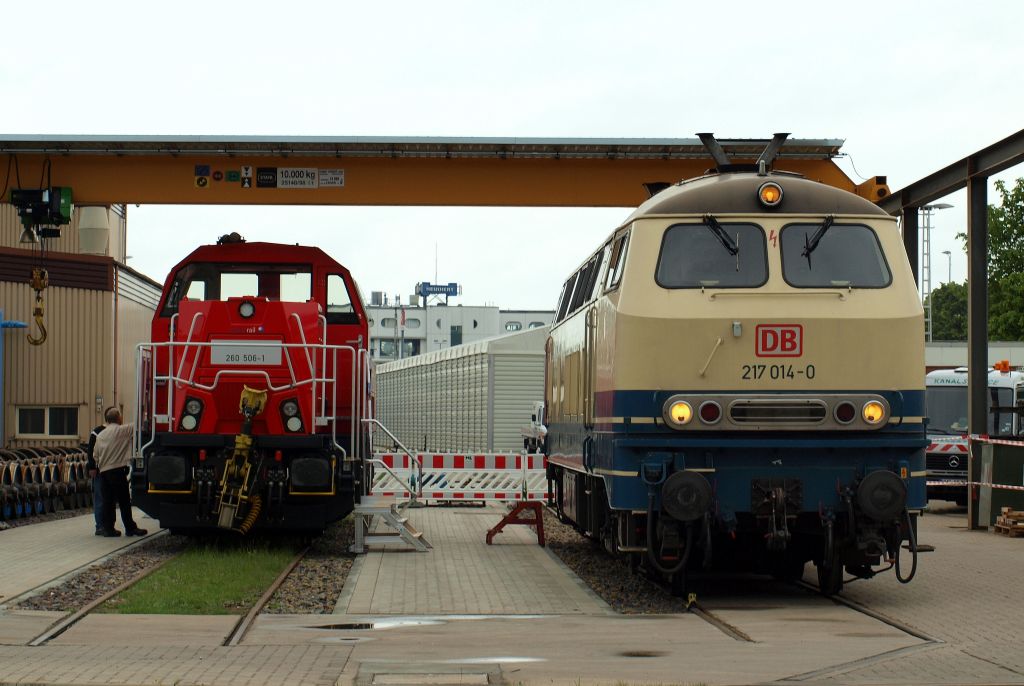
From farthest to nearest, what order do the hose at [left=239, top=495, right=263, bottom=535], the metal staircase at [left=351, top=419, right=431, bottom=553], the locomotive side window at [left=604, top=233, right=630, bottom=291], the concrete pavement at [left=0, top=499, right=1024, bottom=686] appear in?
the metal staircase at [left=351, top=419, right=431, bottom=553] < the hose at [left=239, top=495, right=263, bottom=535] < the locomotive side window at [left=604, top=233, right=630, bottom=291] < the concrete pavement at [left=0, top=499, right=1024, bottom=686]

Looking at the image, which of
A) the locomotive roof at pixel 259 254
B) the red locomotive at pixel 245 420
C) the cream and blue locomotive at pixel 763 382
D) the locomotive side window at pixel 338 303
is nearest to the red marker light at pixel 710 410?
the cream and blue locomotive at pixel 763 382

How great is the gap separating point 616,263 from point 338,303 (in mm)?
5405

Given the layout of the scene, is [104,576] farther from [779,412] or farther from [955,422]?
[955,422]

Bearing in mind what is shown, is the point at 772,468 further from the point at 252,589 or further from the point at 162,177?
the point at 162,177

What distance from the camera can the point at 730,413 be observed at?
9.96 m

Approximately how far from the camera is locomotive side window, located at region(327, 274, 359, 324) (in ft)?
50.8

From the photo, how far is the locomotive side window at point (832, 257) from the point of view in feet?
33.9

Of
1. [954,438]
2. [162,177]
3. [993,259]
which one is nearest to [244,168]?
[162,177]

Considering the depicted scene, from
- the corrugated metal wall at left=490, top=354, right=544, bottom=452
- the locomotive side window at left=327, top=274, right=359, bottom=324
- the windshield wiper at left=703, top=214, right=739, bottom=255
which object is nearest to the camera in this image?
the windshield wiper at left=703, top=214, right=739, bottom=255

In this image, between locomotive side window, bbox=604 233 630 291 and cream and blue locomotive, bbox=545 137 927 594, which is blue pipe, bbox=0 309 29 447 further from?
cream and blue locomotive, bbox=545 137 927 594

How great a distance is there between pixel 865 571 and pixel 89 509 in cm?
1502

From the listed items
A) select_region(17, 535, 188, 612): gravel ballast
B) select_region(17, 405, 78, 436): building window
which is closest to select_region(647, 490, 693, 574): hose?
select_region(17, 535, 188, 612): gravel ballast

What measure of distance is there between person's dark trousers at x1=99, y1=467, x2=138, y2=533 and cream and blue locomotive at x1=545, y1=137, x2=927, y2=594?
8035 millimetres

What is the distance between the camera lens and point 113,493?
16109 millimetres
